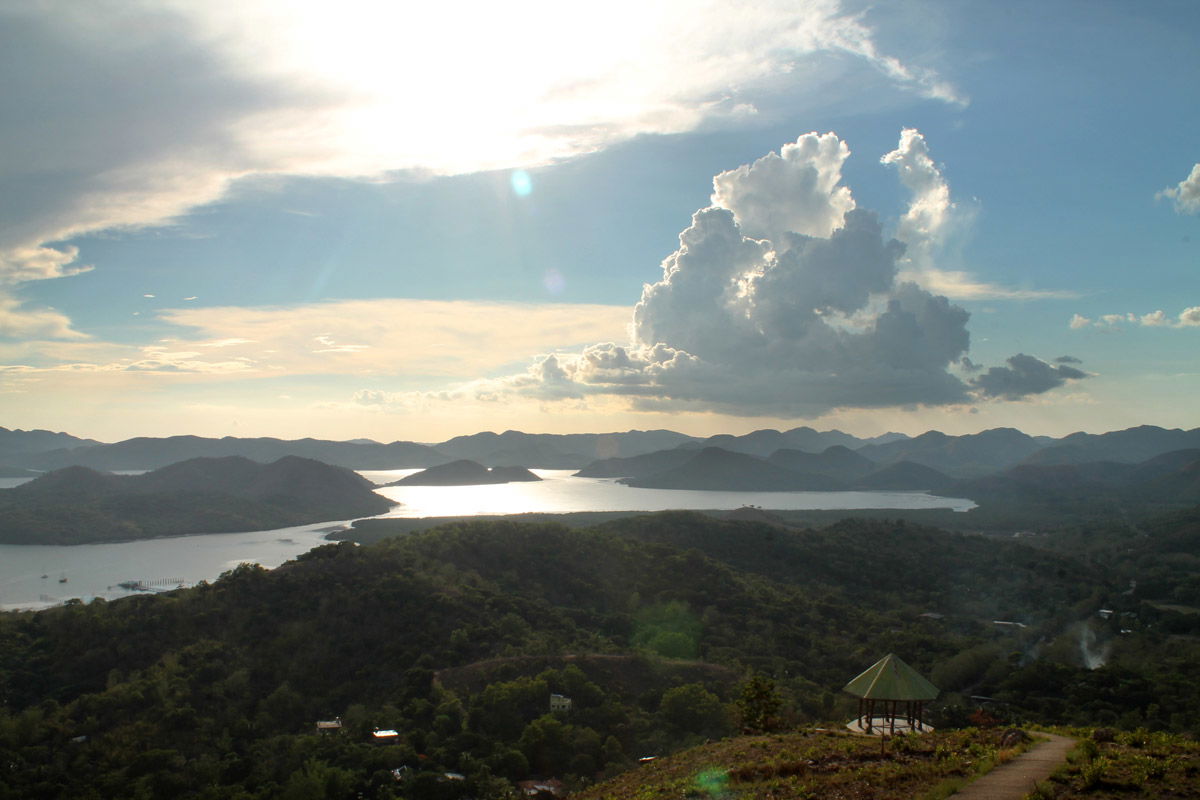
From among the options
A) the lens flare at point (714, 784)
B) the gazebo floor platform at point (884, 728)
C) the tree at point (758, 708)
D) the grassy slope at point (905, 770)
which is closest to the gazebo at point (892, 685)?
the gazebo floor platform at point (884, 728)

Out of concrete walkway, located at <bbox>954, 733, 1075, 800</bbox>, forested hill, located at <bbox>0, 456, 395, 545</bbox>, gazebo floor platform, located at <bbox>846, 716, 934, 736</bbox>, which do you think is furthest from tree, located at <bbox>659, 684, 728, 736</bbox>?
forested hill, located at <bbox>0, 456, 395, 545</bbox>

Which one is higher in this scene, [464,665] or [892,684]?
[892,684]

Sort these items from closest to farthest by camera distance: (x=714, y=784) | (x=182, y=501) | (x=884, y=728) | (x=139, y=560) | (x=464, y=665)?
(x=714, y=784), (x=884, y=728), (x=464, y=665), (x=139, y=560), (x=182, y=501)

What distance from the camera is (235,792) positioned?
25.2 meters

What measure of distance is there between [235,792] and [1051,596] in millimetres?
73046

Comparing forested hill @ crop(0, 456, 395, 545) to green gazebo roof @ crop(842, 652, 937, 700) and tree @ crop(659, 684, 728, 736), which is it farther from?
green gazebo roof @ crop(842, 652, 937, 700)

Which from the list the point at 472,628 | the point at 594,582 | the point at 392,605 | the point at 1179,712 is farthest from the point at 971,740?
the point at 594,582

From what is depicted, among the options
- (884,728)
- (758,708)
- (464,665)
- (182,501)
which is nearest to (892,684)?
(884,728)

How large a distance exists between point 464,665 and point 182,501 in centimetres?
13859

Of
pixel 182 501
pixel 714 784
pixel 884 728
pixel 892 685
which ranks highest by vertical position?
pixel 892 685

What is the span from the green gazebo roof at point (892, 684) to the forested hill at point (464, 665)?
8.28 meters

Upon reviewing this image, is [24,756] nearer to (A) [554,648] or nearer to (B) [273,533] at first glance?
(A) [554,648]

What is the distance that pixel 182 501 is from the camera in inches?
5989

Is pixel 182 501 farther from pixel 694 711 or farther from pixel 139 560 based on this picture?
pixel 694 711
